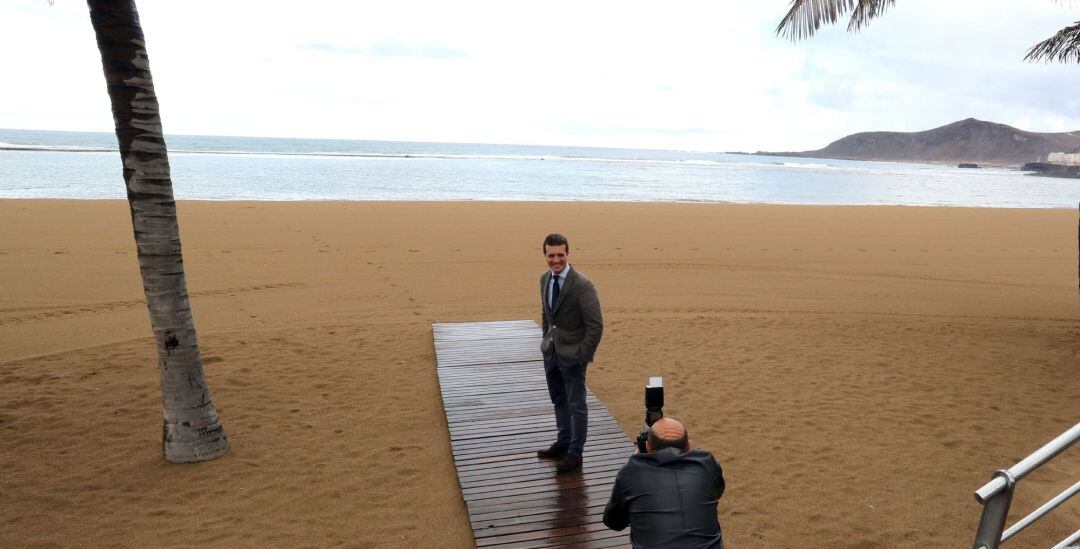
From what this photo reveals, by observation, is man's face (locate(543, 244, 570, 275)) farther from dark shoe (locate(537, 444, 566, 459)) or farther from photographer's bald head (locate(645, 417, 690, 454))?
photographer's bald head (locate(645, 417, 690, 454))

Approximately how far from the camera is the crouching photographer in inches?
110

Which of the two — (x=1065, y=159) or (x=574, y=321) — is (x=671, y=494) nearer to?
(x=574, y=321)

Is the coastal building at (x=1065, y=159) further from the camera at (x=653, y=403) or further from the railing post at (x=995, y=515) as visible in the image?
the railing post at (x=995, y=515)

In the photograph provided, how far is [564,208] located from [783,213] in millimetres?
8670

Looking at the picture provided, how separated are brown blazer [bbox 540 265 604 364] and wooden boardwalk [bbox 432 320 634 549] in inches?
37.3

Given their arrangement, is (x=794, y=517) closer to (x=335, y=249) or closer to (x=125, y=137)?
(x=125, y=137)

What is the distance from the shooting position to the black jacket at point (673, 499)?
9.16ft

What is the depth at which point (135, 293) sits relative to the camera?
11305 millimetres

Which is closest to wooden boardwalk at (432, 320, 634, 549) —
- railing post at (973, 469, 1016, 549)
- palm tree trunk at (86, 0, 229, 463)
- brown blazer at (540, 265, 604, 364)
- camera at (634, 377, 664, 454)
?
brown blazer at (540, 265, 604, 364)

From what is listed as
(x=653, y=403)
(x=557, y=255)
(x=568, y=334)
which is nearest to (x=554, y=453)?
(x=568, y=334)

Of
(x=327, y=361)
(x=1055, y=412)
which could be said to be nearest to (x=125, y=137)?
(x=327, y=361)

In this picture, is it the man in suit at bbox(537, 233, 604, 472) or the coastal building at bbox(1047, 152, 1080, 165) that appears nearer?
the man in suit at bbox(537, 233, 604, 472)

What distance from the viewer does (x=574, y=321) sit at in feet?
15.6

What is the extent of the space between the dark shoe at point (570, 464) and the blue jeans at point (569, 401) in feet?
0.12
